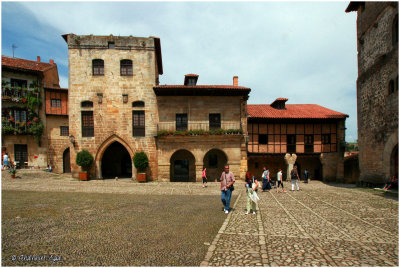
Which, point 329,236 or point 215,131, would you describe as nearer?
point 329,236

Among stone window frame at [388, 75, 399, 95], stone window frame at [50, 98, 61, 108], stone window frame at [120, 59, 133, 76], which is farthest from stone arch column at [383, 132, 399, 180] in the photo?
A: stone window frame at [50, 98, 61, 108]

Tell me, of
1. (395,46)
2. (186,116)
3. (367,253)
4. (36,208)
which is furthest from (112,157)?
(395,46)

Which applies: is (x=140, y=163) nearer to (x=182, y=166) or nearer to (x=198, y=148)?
(x=182, y=166)

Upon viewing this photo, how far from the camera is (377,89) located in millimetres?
14906

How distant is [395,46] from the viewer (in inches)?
517

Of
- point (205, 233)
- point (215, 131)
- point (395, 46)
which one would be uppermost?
point (395, 46)

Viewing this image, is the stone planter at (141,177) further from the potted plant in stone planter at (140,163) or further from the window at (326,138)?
the window at (326,138)

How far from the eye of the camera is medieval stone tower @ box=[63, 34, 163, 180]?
19312 millimetres

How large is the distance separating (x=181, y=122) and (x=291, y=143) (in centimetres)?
1178

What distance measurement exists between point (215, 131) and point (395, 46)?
13.2 m

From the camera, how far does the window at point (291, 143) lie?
73.2ft

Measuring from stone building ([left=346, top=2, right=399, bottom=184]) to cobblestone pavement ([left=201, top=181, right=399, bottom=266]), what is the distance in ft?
22.3

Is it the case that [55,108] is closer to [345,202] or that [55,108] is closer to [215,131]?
[215,131]

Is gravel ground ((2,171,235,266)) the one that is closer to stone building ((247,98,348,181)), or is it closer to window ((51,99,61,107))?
stone building ((247,98,348,181))
